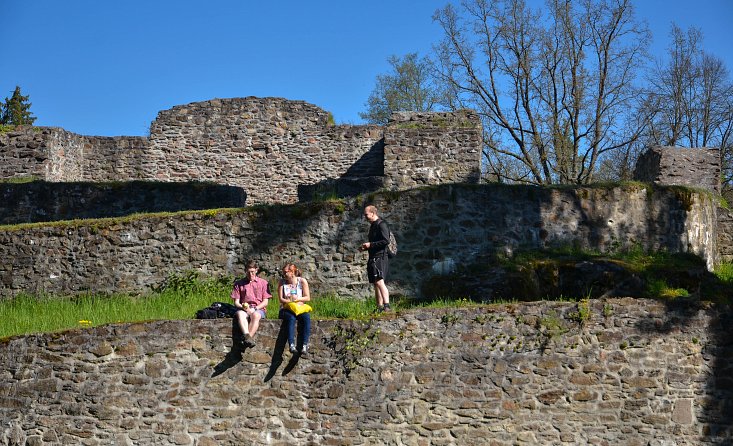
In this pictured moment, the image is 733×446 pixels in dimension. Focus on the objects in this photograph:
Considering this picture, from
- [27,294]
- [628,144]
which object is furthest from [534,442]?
[628,144]

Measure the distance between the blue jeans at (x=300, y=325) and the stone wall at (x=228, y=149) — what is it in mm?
11069

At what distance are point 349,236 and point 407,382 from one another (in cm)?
376

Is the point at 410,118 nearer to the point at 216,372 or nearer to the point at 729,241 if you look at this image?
the point at 729,241

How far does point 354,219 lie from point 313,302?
1.65 m

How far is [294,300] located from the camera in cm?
1455

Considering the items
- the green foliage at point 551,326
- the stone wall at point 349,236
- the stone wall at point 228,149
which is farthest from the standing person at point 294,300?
the stone wall at point 228,149

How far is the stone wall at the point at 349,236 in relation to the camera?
17.3 meters

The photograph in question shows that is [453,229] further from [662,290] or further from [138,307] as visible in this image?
[138,307]

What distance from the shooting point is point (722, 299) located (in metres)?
15.0

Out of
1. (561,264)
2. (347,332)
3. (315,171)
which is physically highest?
(315,171)

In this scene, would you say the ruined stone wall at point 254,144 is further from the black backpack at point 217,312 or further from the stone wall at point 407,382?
the stone wall at point 407,382

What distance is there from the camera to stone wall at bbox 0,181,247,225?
2156cm

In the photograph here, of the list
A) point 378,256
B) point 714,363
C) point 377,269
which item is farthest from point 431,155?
point 714,363

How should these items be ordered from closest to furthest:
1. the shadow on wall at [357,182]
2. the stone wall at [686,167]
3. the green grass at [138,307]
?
the green grass at [138,307], the shadow on wall at [357,182], the stone wall at [686,167]
